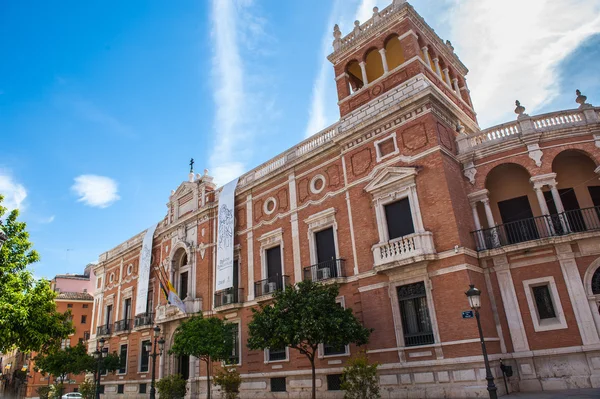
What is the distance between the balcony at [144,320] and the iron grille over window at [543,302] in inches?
922

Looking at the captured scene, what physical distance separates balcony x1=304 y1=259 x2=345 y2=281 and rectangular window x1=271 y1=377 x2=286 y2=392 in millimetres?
4973

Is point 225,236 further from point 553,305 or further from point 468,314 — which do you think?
point 553,305

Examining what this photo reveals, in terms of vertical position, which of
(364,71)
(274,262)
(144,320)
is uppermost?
(364,71)

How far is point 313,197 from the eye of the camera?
2197cm

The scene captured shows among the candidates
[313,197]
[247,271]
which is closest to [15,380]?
[247,271]

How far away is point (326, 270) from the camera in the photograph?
19797 millimetres

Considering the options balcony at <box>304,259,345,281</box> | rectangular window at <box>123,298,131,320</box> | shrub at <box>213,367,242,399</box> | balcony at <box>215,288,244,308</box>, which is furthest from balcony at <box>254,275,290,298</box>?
rectangular window at <box>123,298,131,320</box>

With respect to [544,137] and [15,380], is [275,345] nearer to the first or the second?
[544,137]

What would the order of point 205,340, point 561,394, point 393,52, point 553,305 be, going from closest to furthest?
point 561,394 → point 553,305 → point 205,340 → point 393,52

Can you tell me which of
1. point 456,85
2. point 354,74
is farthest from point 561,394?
point 354,74

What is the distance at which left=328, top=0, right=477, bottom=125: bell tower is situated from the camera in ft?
67.4

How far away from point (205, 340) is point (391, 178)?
1120cm

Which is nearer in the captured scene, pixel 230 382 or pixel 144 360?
pixel 230 382

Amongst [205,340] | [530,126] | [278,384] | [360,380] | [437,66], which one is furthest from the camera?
[437,66]
